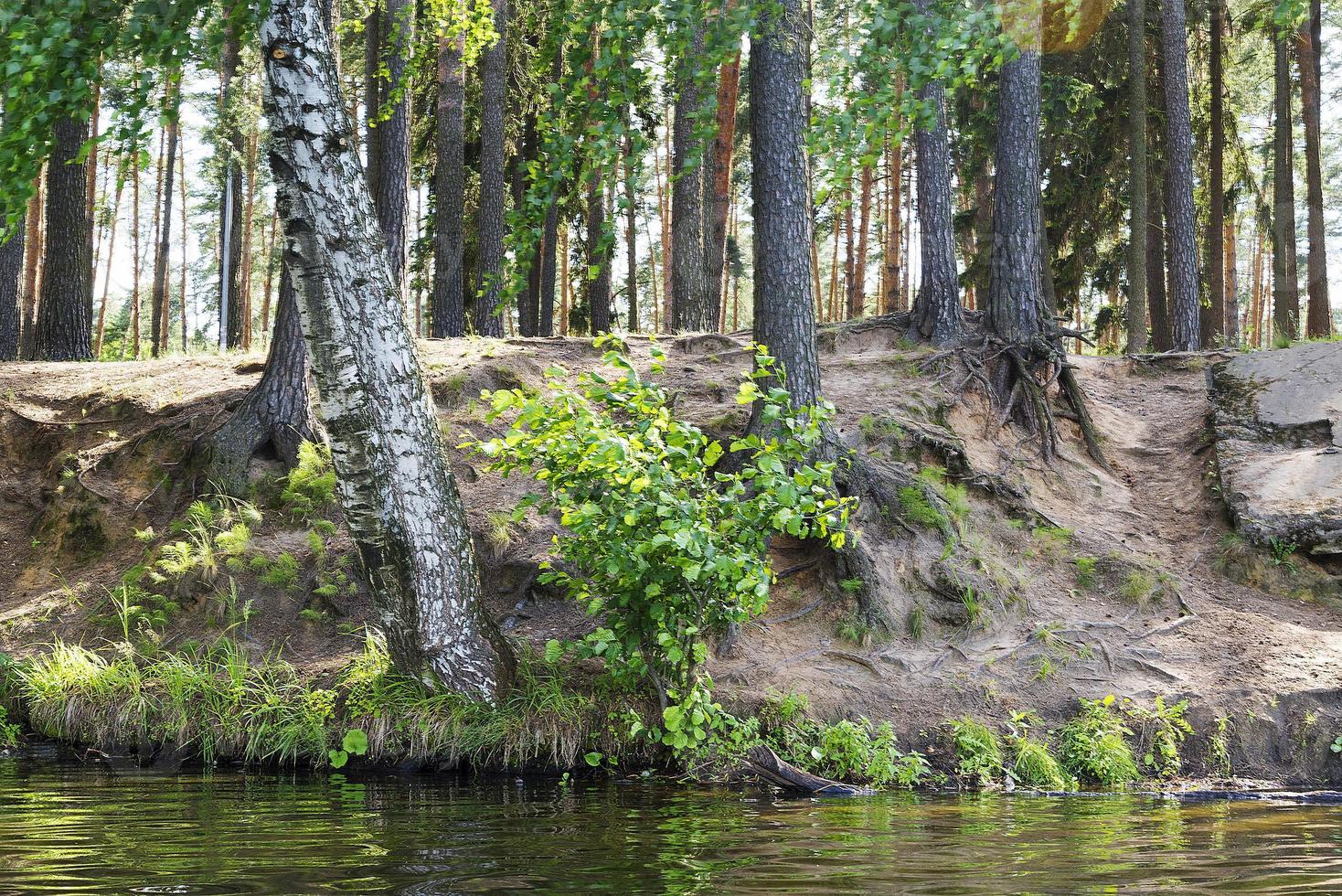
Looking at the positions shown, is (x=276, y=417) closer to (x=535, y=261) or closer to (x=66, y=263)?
(x=66, y=263)

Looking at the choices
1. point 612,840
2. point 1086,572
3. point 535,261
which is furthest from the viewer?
point 535,261

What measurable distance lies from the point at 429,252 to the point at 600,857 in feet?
55.4

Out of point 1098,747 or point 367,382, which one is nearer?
point 367,382

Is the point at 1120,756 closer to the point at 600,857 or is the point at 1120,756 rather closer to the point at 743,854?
the point at 743,854

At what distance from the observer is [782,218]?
25.3 ft

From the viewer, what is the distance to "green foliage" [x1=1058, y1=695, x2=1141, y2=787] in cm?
632

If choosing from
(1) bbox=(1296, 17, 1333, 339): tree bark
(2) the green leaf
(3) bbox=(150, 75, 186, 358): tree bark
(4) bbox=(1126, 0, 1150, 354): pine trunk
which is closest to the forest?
(2) the green leaf

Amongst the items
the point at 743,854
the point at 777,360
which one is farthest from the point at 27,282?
the point at 743,854

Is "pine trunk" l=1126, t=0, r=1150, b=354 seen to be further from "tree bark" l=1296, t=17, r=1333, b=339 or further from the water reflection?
the water reflection

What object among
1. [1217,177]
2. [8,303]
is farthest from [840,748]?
[1217,177]

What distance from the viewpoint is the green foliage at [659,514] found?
5.52 metres

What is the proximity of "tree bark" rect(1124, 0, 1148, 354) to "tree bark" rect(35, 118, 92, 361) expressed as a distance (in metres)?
13.1

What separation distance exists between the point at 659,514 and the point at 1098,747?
11.0 feet

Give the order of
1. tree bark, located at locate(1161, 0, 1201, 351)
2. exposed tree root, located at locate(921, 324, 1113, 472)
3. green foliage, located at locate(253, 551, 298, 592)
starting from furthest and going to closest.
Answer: tree bark, located at locate(1161, 0, 1201, 351), exposed tree root, located at locate(921, 324, 1113, 472), green foliage, located at locate(253, 551, 298, 592)
